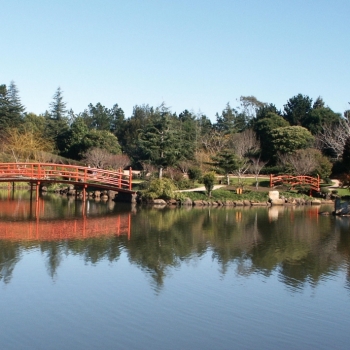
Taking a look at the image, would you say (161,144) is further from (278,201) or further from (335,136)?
(335,136)

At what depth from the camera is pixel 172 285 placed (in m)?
10.2

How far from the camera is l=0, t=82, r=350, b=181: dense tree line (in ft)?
95.5

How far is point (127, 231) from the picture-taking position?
16.6 metres

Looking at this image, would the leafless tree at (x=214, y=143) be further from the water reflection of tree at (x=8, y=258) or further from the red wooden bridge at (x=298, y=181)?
the water reflection of tree at (x=8, y=258)

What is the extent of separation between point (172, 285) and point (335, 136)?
29.4 m

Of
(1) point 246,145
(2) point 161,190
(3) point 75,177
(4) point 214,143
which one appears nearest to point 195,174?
(2) point 161,190

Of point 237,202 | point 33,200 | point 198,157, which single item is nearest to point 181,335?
point 237,202

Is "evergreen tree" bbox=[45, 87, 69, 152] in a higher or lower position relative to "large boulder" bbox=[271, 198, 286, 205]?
higher

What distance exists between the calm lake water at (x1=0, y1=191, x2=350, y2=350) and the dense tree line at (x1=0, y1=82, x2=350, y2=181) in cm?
1083

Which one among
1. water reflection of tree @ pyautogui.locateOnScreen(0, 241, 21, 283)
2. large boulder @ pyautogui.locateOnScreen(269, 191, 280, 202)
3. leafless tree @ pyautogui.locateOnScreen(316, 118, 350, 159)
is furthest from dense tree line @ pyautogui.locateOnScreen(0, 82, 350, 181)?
water reflection of tree @ pyautogui.locateOnScreen(0, 241, 21, 283)

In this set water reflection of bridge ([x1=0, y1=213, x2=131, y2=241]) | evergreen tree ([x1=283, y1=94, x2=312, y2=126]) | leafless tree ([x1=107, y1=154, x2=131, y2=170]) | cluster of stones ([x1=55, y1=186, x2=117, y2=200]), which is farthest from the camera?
evergreen tree ([x1=283, y1=94, x2=312, y2=126])

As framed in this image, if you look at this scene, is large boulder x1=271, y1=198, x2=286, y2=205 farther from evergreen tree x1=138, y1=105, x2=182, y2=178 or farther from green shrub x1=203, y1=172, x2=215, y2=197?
evergreen tree x1=138, y1=105, x2=182, y2=178

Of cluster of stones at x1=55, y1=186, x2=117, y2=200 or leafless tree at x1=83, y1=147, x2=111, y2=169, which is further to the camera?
leafless tree at x1=83, y1=147, x2=111, y2=169

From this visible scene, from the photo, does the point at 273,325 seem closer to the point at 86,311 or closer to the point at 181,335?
the point at 181,335
